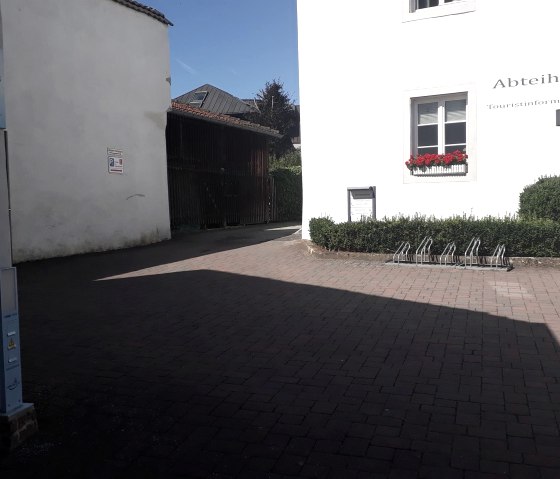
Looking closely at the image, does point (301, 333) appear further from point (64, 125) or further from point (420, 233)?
point (64, 125)

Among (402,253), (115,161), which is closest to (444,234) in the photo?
(402,253)

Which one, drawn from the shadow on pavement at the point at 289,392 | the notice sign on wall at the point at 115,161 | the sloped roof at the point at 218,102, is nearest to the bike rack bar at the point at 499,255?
the shadow on pavement at the point at 289,392

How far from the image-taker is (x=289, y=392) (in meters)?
4.31

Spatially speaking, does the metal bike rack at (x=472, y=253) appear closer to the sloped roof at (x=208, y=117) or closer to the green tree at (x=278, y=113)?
the sloped roof at (x=208, y=117)

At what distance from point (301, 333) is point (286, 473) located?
2881 millimetres

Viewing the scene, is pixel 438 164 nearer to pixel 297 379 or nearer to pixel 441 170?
pixel 441 170

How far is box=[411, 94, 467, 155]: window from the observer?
1180 centimetres

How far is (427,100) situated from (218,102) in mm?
33347

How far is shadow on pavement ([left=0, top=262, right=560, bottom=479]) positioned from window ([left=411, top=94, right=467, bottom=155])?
18.9 ft

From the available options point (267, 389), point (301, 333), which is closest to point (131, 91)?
point (301, 333)

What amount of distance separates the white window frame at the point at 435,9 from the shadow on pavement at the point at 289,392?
7.14 meters

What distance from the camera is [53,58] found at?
40.3ft

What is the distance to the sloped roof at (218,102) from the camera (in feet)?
140

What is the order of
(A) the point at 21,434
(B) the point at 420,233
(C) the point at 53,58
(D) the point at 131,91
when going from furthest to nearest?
(D) the point at 131,91, (C) the point at 53,58, (B) the point at 420,233, (A) the point at 21,434
